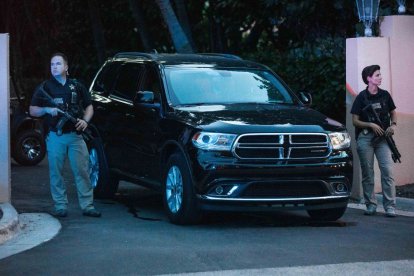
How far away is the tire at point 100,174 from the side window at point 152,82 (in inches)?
54.3

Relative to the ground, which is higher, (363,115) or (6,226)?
(363,115)

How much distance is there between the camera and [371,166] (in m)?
11.7

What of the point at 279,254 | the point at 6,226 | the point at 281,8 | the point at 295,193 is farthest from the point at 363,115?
the point at 281,8

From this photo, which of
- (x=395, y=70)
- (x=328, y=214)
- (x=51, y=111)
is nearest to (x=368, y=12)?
(x=395, y=70)

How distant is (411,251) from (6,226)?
4.03m

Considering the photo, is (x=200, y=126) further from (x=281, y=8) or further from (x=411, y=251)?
(x=281, y=8)

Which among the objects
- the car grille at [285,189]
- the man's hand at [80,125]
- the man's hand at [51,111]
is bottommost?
the car grille at [285,189]

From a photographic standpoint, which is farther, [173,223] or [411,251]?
[173,223]

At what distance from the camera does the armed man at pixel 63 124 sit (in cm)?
1104

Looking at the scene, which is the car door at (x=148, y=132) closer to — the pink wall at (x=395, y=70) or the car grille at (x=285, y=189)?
the car grille at (x=285, y=189)

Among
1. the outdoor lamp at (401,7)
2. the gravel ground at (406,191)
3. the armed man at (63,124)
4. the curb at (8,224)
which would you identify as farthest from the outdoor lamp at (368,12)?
the curb at (8,224)

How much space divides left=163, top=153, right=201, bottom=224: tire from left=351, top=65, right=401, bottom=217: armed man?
2.46 m

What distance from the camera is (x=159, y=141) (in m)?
11.0

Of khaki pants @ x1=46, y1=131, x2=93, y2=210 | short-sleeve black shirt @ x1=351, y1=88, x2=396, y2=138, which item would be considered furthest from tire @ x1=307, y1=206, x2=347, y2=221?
→ khaki pants @ x1=46, y1=131, x2=93, y2=210
